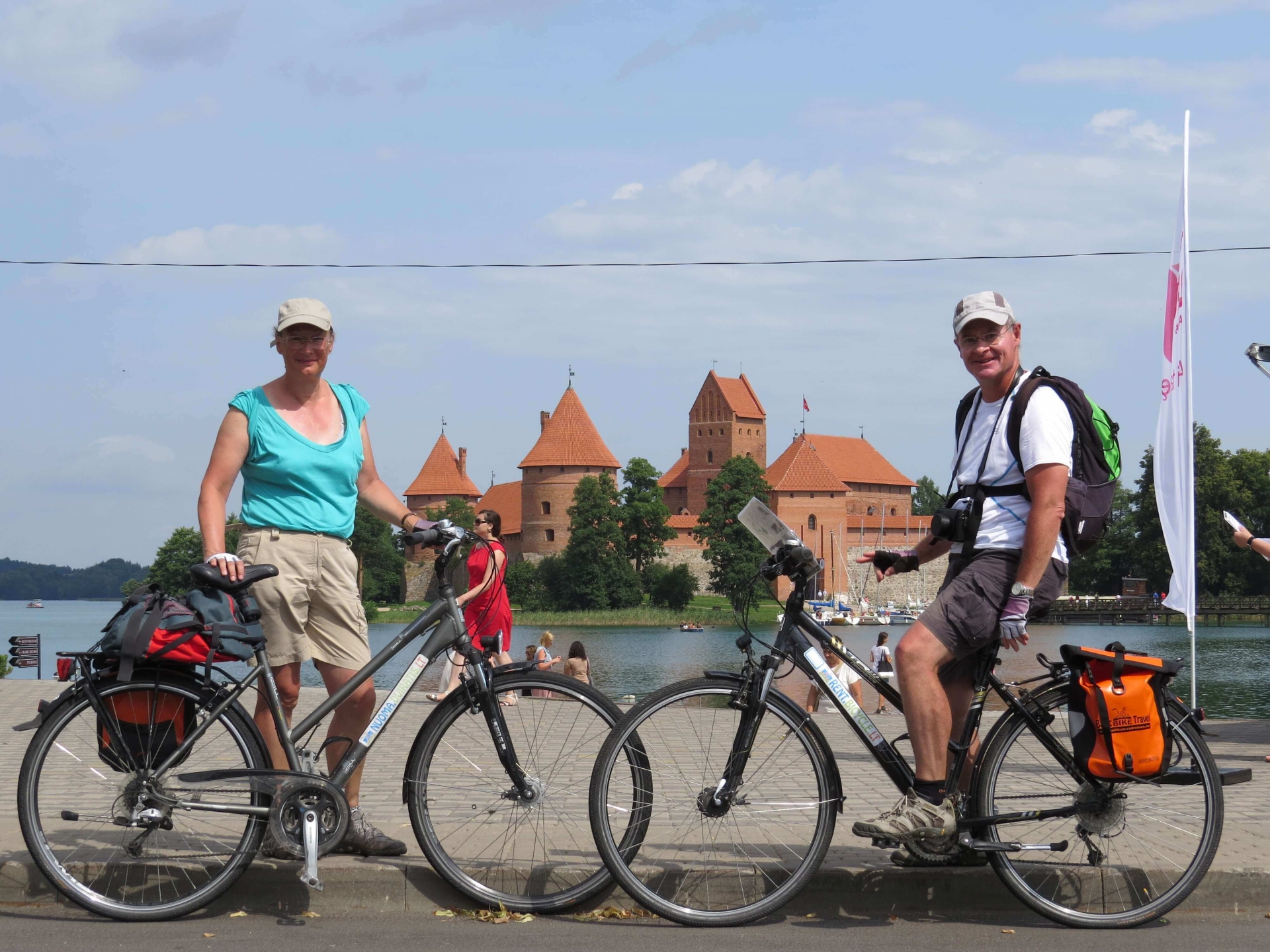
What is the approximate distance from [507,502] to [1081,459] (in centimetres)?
12166

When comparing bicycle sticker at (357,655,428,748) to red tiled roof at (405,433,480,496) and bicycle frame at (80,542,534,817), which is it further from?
red tiled roof at (405,433,480,496)

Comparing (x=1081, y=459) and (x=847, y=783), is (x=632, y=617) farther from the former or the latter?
(x=1081, y=459)

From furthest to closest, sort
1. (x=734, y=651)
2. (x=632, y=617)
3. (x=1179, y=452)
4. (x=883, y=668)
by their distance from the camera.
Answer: (x=632, y=617) → (x=734, y=651) → (x=883, y=668) → (x=1179, y=452)

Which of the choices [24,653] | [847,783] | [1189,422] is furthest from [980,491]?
[24,653]

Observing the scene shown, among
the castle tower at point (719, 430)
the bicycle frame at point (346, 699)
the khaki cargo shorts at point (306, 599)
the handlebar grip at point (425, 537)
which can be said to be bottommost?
the bicycle frame at point (346, 699)

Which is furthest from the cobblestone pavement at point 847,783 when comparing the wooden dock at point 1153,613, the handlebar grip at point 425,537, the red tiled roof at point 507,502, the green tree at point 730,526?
the red tiled roof at point 507,502

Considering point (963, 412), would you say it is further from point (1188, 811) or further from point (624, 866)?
point (624, 866)

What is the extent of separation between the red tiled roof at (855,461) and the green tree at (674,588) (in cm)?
3553

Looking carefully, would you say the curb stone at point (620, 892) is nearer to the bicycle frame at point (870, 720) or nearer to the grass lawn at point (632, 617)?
the bicycle frame at point (870, 720)

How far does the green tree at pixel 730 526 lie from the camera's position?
274ft

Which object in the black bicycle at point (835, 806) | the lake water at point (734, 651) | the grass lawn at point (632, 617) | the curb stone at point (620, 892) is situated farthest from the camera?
the grass lawn at point (632, 617)

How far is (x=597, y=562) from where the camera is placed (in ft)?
293

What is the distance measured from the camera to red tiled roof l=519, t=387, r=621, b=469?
11306 cm

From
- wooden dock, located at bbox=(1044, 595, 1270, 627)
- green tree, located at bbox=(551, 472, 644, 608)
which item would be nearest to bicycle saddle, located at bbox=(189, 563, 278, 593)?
wooden dock, located at bbox=(1044, 595, 1270, 627)
